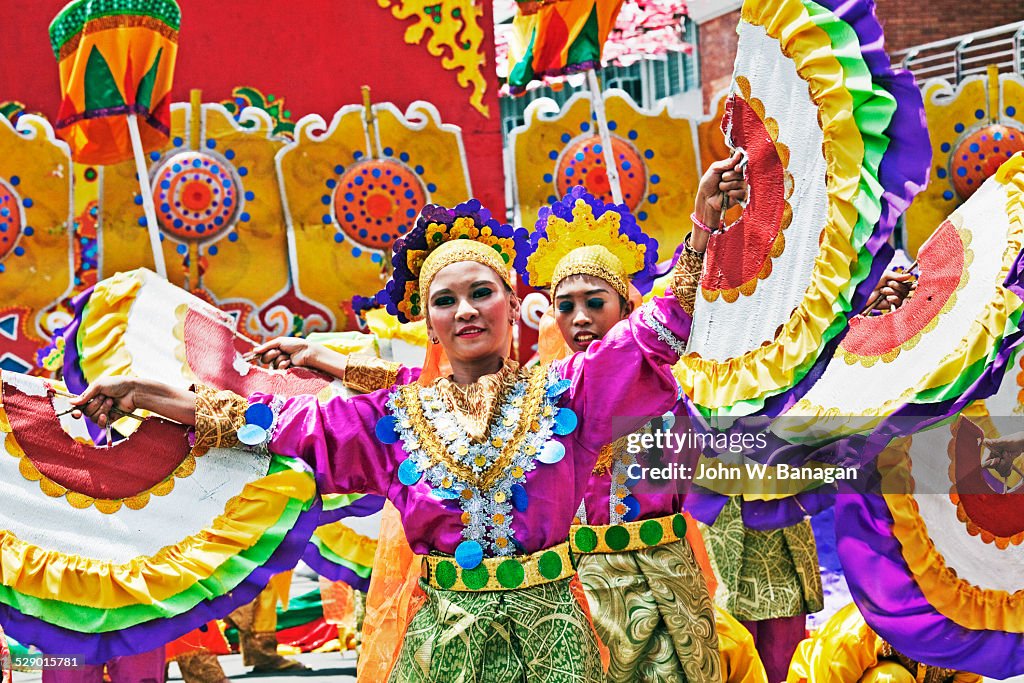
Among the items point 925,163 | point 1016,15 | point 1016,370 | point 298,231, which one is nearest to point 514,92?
point 298,231

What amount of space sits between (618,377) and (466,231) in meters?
0.54

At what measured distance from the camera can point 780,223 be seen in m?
2.29

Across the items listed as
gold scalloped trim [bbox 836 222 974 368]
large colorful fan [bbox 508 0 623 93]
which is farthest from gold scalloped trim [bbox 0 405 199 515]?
large colorful fan [bbox 508 0 623 93]

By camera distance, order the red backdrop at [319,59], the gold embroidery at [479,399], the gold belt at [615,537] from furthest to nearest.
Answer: the red backdrop at [319,59] → the gold belt at [615,537] → the gold embroidery at [479,399]

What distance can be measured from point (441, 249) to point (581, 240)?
36.5 inches

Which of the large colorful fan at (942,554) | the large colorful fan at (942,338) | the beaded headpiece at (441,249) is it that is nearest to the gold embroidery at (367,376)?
the beaded headpiece at (441,249)

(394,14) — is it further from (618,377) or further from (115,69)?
(618,377)

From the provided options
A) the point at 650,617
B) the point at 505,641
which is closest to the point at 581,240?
the point at 650,617

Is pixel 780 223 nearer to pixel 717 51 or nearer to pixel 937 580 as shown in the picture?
pixel 937 580

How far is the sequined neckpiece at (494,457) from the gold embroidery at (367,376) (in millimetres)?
1036

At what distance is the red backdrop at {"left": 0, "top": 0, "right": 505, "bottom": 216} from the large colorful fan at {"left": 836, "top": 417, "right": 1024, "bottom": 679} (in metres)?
3.92

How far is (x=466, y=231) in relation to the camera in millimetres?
2830

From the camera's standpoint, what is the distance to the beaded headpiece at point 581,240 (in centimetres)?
353

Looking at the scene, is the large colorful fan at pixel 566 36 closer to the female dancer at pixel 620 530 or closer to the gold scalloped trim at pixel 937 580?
the female dancer at pixel 620 530
